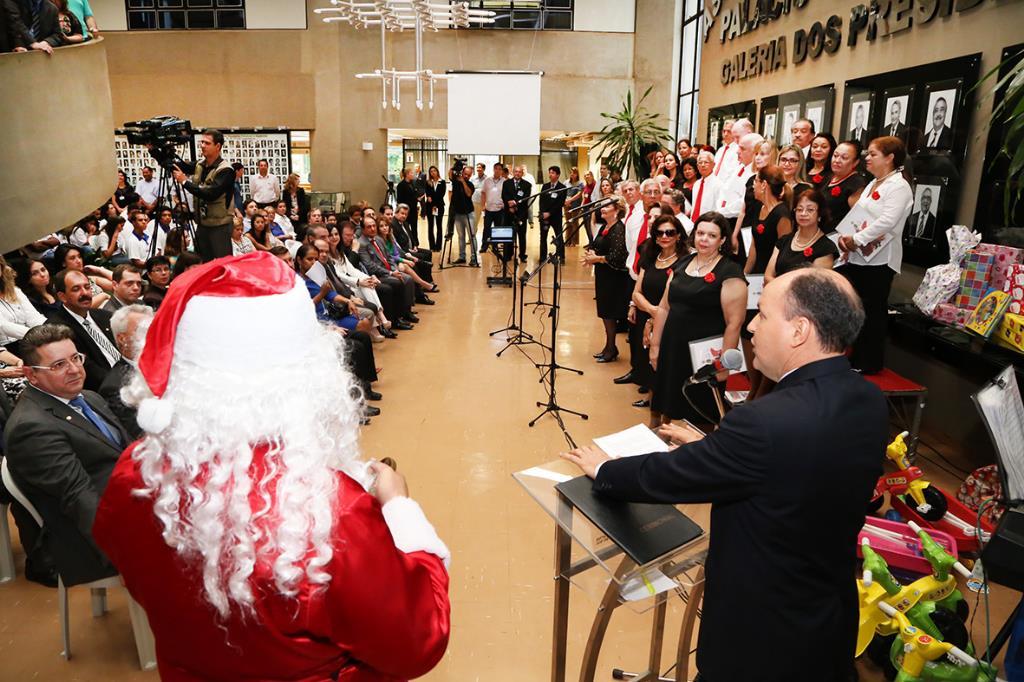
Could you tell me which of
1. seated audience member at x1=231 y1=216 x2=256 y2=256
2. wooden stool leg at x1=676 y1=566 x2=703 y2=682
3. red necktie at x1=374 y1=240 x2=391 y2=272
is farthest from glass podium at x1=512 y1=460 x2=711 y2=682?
seated audience member at x1=231 y1=216 x2=256 y2=256

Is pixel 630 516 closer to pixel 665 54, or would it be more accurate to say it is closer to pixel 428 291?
pixel 428 291

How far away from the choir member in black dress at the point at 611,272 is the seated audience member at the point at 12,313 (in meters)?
3.97

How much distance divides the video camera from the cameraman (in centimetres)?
13

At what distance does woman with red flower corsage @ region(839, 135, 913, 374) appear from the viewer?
13.7 ft

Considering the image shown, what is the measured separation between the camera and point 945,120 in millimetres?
4762

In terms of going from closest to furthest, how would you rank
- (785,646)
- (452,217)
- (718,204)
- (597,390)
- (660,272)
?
(785,646), (660,272), (597,390), (718,204), (452,217)

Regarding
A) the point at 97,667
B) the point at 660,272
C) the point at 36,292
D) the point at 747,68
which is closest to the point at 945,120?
the point at 660,272

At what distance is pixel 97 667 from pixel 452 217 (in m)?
9.76

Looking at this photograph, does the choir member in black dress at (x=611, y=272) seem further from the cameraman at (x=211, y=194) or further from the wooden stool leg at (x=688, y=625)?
the wooden stool leg at (x=688, y=625)

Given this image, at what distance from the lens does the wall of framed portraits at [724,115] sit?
340 inches

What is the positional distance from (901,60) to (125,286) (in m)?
5.72

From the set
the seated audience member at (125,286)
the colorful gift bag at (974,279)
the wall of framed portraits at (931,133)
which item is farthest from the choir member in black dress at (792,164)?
the seated audience member at (125,286)

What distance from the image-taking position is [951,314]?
4379 millimetres

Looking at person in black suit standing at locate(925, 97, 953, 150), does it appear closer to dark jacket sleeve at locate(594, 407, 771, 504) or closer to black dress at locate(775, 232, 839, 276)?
black dress at locate(775, 232, 839, 276)
